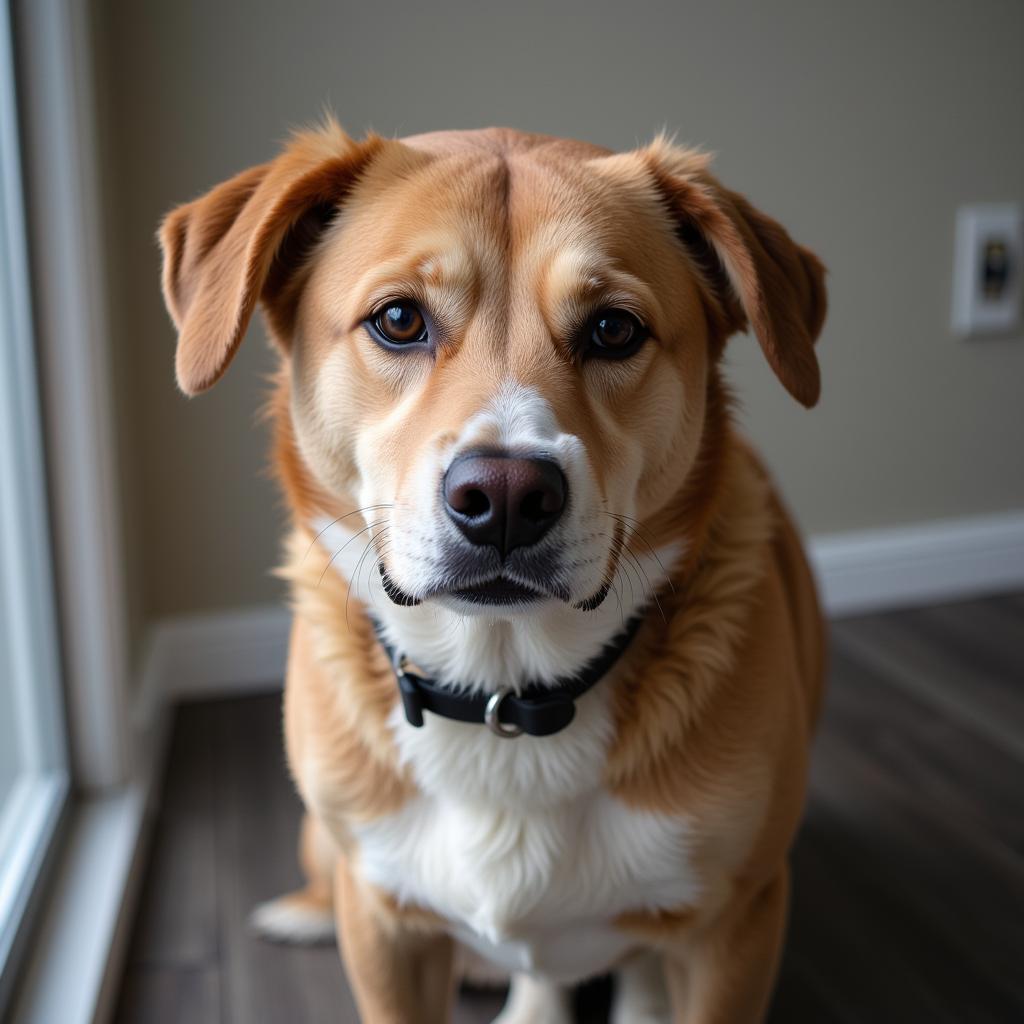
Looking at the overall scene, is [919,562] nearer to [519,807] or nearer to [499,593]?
[519,807]

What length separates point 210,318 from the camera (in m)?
0.98

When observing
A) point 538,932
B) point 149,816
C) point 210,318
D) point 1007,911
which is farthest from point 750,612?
point 149,816

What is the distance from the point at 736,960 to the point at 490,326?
66 cm

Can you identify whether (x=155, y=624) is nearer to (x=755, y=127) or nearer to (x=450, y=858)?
(x=450, y=858)

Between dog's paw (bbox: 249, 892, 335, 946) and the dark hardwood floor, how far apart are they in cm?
2

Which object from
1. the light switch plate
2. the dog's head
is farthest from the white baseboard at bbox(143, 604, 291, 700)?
the light switch plate

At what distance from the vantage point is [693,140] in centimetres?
217

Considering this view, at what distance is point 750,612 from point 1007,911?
0.76 m

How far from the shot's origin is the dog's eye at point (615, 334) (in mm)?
947

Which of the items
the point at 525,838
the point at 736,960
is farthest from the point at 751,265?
the point at 736,960

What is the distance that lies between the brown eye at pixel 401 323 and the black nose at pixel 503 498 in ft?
0.61

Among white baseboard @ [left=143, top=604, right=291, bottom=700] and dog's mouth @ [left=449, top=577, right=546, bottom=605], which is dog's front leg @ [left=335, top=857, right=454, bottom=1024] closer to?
dog's mouth @ [left=449, top=577, right=546, bottom=605]

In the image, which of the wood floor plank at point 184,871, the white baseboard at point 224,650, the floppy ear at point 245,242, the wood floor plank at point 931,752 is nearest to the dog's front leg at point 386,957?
the wood floor plank at point 184,871

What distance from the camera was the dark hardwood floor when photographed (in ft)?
4.50
